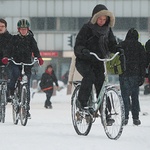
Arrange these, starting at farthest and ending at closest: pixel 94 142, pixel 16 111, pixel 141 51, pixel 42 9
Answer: pixel 42 9 → pixel 141 51 → pixel 16 111 → pixel 94 142

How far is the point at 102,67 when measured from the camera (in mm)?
8508

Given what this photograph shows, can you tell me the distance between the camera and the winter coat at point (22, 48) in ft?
36.6

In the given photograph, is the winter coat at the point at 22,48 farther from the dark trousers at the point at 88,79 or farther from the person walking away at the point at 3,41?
the dark trousers at the point at 88,79

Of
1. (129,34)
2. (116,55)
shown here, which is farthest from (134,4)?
(116,55)

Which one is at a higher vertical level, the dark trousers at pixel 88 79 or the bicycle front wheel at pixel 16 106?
the dark trousers at pixel 88 79

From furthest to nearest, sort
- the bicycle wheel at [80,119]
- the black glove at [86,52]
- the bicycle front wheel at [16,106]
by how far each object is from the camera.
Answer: the bicycle front wheel at [16,106]
the bicycle wheel at [80,119]
the black glove at [86,52]

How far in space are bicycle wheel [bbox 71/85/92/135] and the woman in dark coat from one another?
8.5 inches

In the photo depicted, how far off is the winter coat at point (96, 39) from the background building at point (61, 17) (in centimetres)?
5579

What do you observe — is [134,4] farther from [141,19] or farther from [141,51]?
[141,51]

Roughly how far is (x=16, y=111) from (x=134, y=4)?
54.9 meters

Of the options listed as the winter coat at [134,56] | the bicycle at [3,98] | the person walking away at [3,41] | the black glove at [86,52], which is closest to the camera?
the black glove at [86,52]

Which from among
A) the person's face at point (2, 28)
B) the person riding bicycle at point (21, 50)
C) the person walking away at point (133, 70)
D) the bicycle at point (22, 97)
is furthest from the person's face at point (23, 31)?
the person walking away at point (133, 70)

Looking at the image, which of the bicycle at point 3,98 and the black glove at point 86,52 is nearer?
the black glove at point 86,52

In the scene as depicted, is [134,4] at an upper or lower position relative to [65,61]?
upper
